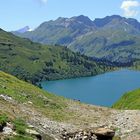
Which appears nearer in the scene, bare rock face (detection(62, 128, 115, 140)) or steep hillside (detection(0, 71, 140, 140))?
steep hillside (detection(0, 71, 140, 140))

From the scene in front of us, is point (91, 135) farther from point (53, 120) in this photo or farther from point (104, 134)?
point (53, 120)

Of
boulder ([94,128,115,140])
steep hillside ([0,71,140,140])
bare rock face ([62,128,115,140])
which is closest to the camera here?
steep hillside ([0,71,140,140])

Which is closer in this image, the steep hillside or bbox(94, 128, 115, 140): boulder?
the steep hillside

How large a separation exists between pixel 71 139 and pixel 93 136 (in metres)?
2.86

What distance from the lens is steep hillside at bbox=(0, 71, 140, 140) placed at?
1348 inches

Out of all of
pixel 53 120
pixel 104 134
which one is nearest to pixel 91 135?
pixel 104 134

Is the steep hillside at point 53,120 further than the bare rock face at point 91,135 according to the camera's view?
No

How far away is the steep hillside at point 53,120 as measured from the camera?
34.2 meters

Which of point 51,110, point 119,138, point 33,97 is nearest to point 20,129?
point 119,138

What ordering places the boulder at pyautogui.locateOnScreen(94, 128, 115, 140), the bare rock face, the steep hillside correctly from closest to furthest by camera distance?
the steep hillside
the bare rock face
the boulder at pyautogui.locateOnScreen(94, 128, 115, 140)

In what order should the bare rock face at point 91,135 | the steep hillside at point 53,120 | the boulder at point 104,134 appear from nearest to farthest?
1. the steep hillside at point 53,120
2. the bare rock face at point 91,135
3. the boulder at point 104,134

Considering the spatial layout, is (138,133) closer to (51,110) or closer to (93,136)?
(93,136)

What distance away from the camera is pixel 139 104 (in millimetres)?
92125

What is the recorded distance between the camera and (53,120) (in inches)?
1991
